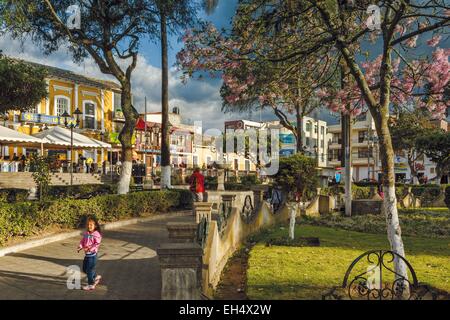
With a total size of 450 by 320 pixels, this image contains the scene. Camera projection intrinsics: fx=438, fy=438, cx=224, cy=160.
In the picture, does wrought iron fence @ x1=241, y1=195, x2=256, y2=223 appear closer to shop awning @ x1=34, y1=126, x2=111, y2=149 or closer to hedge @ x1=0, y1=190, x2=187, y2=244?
hedge @ x1=0, y1=190, x2=187, y2=244

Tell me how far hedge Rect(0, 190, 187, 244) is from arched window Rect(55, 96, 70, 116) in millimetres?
22305

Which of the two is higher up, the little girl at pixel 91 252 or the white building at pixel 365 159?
the white building at pixel 365 159

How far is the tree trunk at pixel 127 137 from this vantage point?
14.9 metres

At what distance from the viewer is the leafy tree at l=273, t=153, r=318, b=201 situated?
1162cm

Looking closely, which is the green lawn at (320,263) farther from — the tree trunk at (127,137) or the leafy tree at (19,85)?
the leafy tree at (19,85)

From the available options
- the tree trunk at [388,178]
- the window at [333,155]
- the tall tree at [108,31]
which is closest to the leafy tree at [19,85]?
the tall tree at [108,31]

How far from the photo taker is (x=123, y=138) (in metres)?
15.0

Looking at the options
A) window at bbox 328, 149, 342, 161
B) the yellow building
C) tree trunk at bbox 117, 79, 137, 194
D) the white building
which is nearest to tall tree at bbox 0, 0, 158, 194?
tree trunk at bbox 117, 79, 137, 194

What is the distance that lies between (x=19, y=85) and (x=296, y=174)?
30.1ft

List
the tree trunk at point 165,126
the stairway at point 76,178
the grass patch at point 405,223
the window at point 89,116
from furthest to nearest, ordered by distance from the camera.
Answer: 1. the window at point 89,116
2. the stairway at point 76,178
3. the tree trunk at point 165,126
4. the grass patch at point 405,223

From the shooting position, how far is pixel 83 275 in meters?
7.01

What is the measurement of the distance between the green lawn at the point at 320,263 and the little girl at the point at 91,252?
7.38ft
